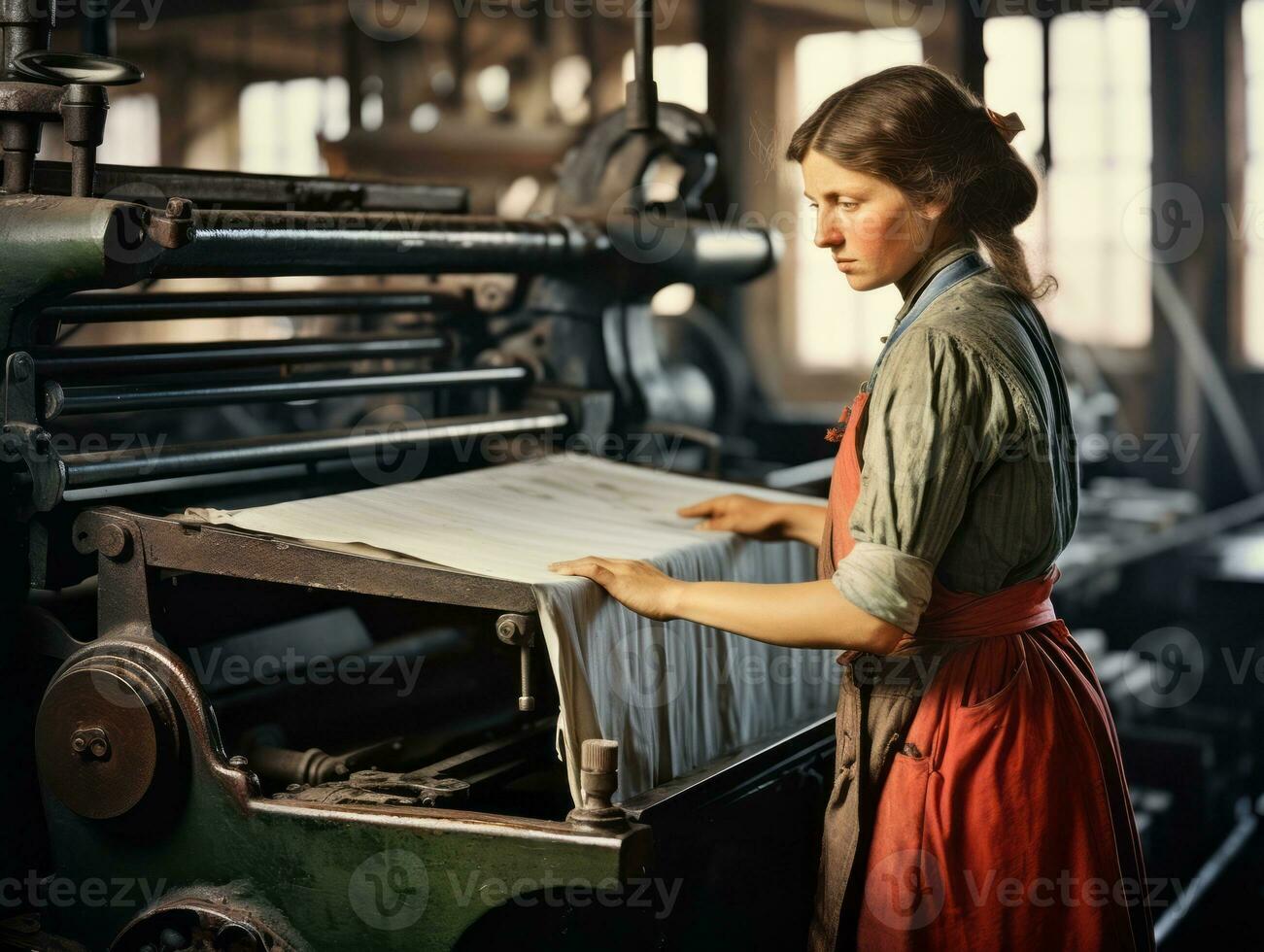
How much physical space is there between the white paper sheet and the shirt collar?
0.39 metres

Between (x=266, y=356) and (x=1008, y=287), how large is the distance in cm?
95

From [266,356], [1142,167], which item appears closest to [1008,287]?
[266,356]

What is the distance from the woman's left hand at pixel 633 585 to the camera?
1.48 meters

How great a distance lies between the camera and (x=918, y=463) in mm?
1382

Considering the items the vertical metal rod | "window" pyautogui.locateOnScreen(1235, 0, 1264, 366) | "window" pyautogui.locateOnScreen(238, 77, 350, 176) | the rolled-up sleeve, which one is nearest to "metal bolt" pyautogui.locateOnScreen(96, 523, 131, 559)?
the rolled-up sleeve

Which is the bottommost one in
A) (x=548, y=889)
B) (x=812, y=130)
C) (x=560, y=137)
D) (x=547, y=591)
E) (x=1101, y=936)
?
(x=1101, y=936)

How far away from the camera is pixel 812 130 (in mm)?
1539

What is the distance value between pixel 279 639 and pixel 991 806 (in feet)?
3.26

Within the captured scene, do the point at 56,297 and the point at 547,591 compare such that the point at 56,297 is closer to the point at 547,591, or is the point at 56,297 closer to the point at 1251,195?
the point at 547,591

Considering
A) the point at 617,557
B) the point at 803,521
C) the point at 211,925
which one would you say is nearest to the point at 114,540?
the point at 211,925

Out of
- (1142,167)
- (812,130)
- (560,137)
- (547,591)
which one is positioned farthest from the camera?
(1142,167)

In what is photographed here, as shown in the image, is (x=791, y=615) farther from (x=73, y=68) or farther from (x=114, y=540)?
(x=73, y=68)

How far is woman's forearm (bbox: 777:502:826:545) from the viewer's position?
73.3 inches

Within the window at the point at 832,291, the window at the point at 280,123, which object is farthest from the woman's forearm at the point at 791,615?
the window at the point at 280,123
